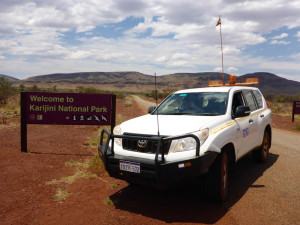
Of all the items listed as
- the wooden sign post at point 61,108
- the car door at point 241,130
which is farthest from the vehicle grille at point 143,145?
the wooden sign post at point 61,108

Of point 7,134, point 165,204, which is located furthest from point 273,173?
point 7,134

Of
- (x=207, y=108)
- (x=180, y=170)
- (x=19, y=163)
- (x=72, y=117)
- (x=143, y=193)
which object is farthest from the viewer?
(x=72, y=117)

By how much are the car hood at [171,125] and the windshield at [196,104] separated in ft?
1.18

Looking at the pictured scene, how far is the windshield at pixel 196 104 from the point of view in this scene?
4.89 metres

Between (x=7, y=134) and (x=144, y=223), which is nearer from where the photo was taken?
(x=144, y=223)

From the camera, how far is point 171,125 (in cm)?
409

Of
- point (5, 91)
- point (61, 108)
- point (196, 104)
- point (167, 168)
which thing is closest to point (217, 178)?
point (167, 168)

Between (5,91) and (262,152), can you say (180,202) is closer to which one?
(262,152)

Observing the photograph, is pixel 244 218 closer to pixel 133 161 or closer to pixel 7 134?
pixel 133 161

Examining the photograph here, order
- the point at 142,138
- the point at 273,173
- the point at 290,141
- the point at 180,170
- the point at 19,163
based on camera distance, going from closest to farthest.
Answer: the point at 180,170 → the point at 142,138 → the point at 273,173 → the point at 19,163 → the point at 290,141

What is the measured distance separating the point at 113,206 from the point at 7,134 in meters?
7.59

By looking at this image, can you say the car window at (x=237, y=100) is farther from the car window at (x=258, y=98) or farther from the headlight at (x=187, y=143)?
the headlight at (x=187, y=143)

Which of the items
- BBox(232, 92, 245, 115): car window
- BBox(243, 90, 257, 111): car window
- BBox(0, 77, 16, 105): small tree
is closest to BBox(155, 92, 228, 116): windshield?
BBox(232, 92, 245, 115): car window

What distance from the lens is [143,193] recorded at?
4.64 meters
